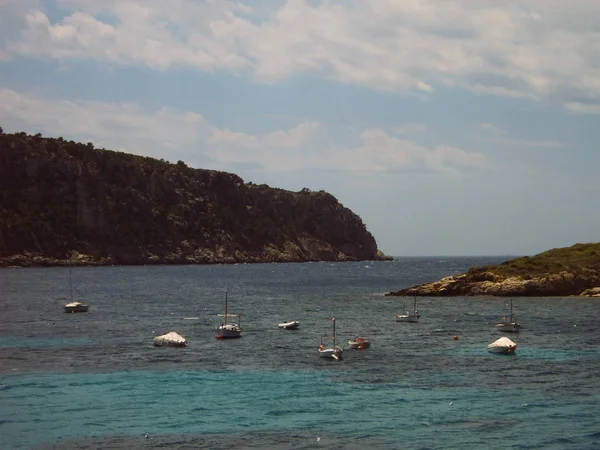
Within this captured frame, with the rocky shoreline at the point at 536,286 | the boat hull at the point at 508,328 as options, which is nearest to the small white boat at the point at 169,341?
the boat hull at the point at 508,328

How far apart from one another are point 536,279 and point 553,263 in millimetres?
9197

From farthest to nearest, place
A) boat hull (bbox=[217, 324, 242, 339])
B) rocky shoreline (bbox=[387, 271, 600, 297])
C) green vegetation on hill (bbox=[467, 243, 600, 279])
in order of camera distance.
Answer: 1. green vegetation on hill (bbox=[467, 243, 600, 279])
2. rocky shoreline (bbox=[387, 271, 600, 297])
3. boat hull (bbox=[217, 324, 242, 339])

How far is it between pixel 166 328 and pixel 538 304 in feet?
187

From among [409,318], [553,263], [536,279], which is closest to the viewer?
[409,318]

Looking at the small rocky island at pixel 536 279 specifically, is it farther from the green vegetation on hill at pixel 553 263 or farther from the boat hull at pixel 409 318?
the boat hull at pixel 409 318

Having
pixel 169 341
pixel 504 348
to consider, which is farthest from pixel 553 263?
pixel 169 341

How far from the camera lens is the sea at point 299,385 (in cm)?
3997

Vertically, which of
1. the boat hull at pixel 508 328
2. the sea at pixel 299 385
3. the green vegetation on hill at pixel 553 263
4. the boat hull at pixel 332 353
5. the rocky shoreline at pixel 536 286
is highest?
the green vegetation on hill at pixel 553 263

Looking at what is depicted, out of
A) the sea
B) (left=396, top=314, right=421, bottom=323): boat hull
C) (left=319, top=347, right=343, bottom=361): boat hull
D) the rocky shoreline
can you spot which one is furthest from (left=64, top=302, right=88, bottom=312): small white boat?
the rocky shoreline

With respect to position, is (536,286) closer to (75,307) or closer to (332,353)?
(332,353)

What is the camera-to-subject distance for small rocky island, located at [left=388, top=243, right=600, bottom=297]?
12488 centimetres

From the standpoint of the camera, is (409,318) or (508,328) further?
(409,318)

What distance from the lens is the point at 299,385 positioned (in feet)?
173

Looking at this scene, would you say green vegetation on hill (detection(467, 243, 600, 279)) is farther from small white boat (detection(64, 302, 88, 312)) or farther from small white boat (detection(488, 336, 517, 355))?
small white boat (detection(64, 302, 88, 312))
